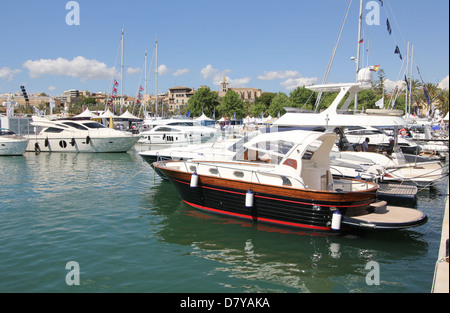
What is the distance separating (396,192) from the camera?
12938 mm

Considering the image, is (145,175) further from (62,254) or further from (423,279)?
(423,279)

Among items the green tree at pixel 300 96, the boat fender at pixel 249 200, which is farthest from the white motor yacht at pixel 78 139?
the green tree at pixel 300 96

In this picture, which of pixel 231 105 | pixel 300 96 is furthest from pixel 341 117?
pixel 231 105

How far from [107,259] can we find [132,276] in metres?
1.19

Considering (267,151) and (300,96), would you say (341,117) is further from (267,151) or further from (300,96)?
(300,96)

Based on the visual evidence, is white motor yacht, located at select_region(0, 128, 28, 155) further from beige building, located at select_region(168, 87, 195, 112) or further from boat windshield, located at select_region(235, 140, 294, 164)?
beige building, located at select_region(168, 87, 195, 112)

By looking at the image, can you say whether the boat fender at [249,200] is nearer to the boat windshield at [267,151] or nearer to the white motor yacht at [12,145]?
the boat windshield at [267,151]

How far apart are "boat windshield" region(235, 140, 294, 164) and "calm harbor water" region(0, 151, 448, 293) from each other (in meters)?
2.41

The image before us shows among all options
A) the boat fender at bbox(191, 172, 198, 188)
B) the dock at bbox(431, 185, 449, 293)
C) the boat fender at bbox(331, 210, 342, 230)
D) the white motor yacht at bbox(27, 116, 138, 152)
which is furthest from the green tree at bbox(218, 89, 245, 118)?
the dock at bbox(431, 185, 449, 293)

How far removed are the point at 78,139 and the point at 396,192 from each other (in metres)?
27.2

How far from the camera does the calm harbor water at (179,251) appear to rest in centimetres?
725

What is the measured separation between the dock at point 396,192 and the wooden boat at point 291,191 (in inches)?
81.5

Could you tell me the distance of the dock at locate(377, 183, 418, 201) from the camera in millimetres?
12742
